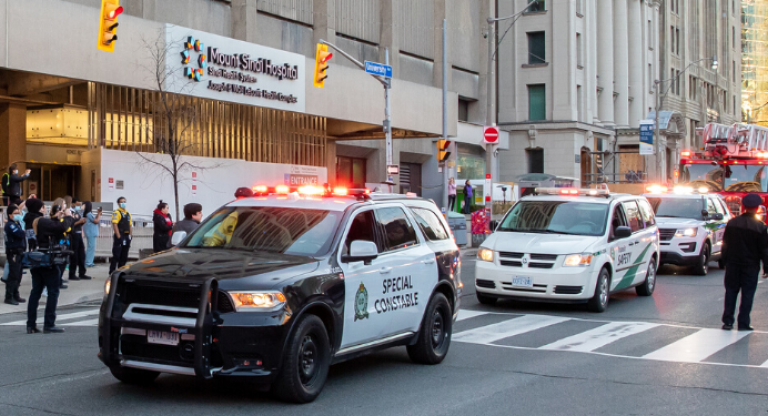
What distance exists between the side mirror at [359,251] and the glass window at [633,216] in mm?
8459

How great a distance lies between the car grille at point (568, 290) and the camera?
12.9m

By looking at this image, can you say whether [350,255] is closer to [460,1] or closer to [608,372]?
[608,372]

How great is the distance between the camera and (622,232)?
13711 millimetres

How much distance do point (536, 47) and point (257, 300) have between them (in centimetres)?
5262

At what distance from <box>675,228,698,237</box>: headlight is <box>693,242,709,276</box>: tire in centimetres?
43

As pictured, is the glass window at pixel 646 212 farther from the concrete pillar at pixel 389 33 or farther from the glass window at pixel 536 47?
the glass window at pixel 536 47

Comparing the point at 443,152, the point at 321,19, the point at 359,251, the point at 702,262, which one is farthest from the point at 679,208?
the point at 321,19

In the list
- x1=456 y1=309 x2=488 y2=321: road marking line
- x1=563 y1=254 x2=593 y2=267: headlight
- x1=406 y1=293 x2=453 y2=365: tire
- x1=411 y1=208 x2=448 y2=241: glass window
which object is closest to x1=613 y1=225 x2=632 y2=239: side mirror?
x1=563 y1=254 x2=593 y2=267: headlight

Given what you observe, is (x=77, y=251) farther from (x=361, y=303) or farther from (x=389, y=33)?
(x=389, y=33)

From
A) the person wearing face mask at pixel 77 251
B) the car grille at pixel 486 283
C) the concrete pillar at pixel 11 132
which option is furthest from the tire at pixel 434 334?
the concrete pillar at pixel 11 132

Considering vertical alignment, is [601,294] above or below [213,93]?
below

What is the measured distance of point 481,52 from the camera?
50188 millimetres

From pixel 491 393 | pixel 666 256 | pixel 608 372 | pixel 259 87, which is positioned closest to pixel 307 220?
pixel 491 393

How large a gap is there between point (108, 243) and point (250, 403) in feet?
53.8
